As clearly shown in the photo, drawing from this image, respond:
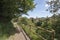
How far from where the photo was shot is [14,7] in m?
23.9

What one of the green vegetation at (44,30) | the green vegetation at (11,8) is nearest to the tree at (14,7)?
the green vegetation at (11,8)

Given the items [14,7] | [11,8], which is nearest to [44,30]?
[11,8]

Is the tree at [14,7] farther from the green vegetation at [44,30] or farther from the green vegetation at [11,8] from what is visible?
the green vegetation at [44,30]

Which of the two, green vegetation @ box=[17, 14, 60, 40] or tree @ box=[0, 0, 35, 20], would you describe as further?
tree @ box=[0, 0, 35, 20]

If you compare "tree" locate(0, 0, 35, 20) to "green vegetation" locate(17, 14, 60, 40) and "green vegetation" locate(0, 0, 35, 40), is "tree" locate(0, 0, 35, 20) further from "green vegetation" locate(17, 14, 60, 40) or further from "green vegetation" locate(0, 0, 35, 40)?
"green vegetation" locate(17, 14, 60, 40)

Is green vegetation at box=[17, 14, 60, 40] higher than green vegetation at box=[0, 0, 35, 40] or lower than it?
lower

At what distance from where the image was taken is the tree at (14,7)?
22.8 m

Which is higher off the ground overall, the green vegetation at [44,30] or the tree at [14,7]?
the tree at [14,7]

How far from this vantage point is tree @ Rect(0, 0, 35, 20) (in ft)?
74.6

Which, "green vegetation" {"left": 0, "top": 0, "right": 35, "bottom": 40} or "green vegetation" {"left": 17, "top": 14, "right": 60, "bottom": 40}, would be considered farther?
"green vegetation" {"left": 0, "top": 0, "right": 35, "bottom": 40}

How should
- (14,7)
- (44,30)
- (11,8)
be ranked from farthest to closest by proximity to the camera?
(14,7)
(11,8)
(44,30)

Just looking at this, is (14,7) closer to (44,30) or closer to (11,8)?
(11,8)

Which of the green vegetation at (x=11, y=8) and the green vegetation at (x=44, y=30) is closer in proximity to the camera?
the green vegetation at (x=44, y=30)

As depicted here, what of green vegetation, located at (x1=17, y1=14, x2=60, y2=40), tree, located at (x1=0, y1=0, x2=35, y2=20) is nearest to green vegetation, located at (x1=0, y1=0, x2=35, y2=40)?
tree, located at (x1=0, y1=0, x2=35, y2=20)
